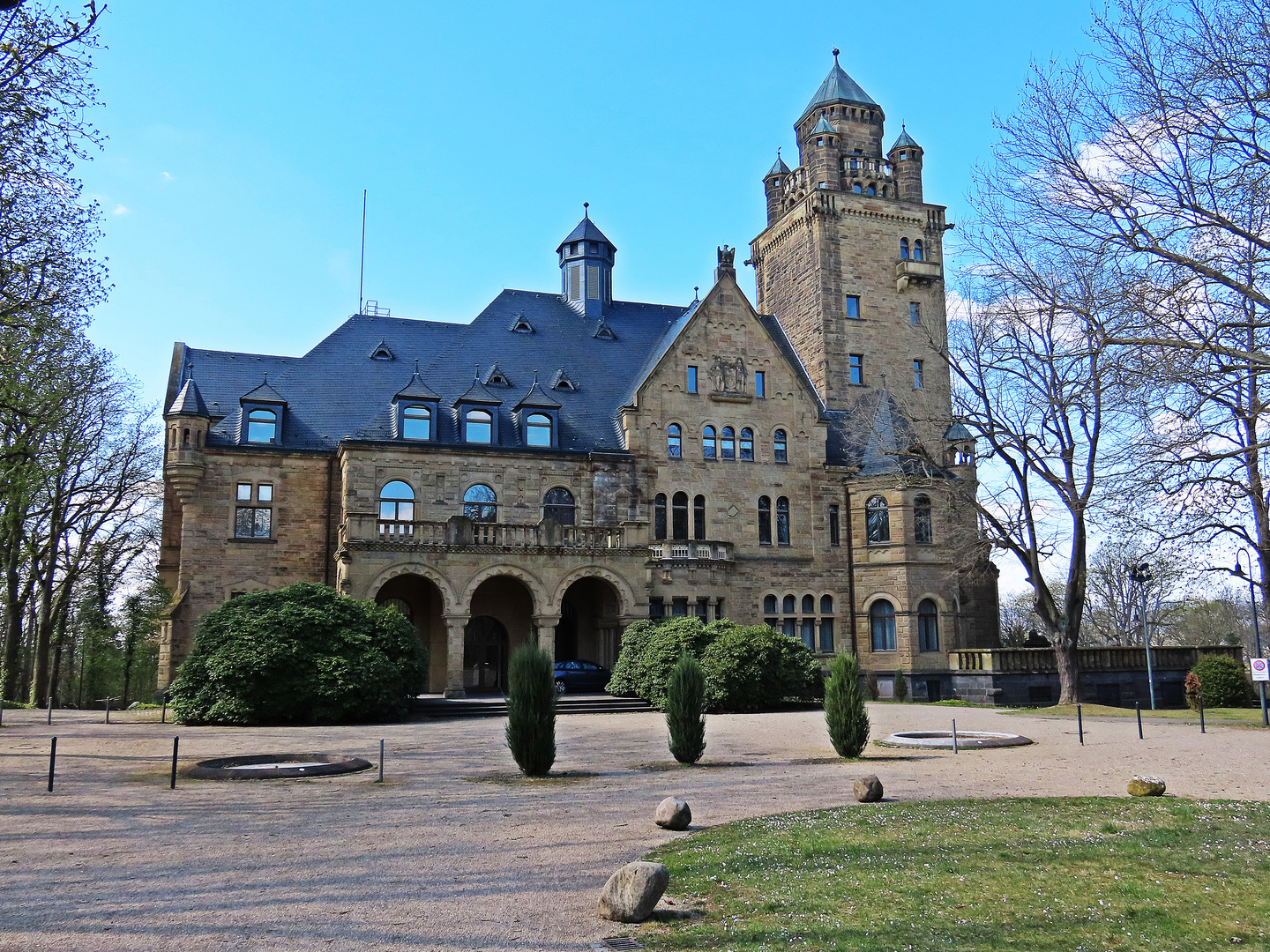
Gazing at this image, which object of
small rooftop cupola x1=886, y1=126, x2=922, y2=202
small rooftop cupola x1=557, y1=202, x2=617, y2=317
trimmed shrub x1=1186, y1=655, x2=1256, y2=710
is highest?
small rooftop cupola x1=886, y1=126, x2=922, y2=202

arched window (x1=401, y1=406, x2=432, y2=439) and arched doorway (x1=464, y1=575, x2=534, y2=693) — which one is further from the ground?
arched window (x1=401, y1=406, x2=432, y2=439)

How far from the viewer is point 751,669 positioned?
97.0ft

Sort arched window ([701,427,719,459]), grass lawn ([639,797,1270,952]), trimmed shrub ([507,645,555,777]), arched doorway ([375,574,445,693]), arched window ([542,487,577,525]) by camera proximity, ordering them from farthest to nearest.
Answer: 1. arched window ([701,427,719,459])
2. arched window ([542,487,577,525])
3. arched doorway ([375,574,445,693])
4. trimmed shrub ([507,645,555,777])
5. grass lawn ([639,797,1270,952])

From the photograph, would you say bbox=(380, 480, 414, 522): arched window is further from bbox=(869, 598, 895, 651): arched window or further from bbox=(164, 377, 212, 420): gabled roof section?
bbox=(869, 598, 895, 651): arched window

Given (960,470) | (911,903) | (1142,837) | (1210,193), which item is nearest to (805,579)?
(960,470)

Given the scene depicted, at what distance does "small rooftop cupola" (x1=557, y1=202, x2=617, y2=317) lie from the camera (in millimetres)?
47000

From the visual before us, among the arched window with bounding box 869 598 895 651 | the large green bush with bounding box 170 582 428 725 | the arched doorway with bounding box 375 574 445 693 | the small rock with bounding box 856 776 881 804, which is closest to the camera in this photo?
the small rock with bounding box 856 776 881 804

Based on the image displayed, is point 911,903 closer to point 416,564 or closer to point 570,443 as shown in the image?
point 416,564

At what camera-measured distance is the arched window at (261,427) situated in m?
37.6

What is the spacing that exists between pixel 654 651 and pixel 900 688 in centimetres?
1323

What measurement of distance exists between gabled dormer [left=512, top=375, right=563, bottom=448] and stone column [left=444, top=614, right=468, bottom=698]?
27.7ft

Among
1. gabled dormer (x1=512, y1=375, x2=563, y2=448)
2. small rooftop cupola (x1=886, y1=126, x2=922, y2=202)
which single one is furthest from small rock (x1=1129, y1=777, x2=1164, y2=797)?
small rooftop cupola (x1=886, y1=126, x2=922, y2=202)

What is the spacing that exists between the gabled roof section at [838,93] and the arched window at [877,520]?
20.1 meters

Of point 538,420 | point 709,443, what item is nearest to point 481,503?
point 538,420
